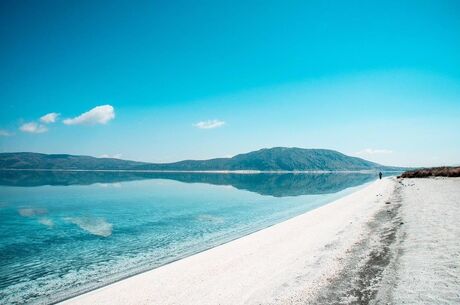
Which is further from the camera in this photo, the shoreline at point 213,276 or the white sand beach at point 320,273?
the shoreline at point 213,276

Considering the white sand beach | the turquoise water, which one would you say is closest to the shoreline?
the white sand beach

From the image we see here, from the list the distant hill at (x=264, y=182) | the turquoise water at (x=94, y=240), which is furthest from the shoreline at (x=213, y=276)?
the distant hill at (x=264, y=182)

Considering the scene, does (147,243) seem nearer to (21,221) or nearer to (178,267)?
(178,267)

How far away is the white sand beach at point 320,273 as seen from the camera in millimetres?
7805

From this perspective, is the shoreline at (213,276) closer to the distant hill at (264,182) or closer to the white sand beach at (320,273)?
the white sand beach at (320,273)

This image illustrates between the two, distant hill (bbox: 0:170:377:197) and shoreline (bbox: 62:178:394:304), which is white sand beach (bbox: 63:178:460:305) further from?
distant hill (bbox: 0:170:377:197)

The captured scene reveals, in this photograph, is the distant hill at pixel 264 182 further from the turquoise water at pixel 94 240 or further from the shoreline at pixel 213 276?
the shoreline at pixel 213 276

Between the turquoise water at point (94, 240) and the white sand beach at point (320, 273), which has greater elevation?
the white sand beach at point (320, 273)

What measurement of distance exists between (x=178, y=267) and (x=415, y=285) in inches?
337

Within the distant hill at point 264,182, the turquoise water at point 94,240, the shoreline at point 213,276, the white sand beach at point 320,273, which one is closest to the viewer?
the white sand beach at point 320,273

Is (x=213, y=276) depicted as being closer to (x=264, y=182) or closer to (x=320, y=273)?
(x=320, y=273)

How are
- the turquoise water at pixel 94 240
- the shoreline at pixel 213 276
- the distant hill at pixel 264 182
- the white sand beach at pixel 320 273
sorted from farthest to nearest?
the distant hill at pixel 264 182 < the turquoise water at pixel 94 240 < the shoreline at pixel 213 276 < the white sand beach at pixel 320 273

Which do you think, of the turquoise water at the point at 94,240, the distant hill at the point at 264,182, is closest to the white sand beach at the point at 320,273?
the turquoise water at the point at 94,240

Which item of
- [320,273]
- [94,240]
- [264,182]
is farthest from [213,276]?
[264,182]
